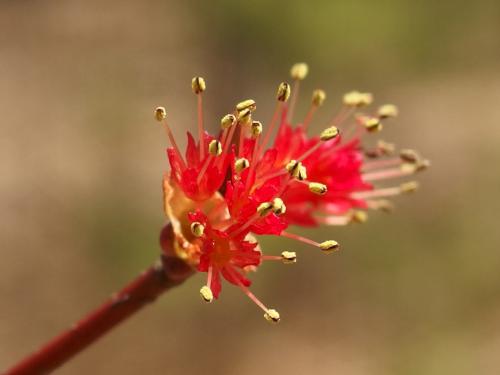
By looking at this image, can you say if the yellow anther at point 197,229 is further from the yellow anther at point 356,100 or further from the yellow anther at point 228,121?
the yellow anther at point 356,100

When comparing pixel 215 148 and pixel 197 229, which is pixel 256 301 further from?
pixel 215 148

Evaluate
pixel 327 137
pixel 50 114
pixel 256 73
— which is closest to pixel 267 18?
pixel 256 73

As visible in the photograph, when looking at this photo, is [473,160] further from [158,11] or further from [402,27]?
[158,11]

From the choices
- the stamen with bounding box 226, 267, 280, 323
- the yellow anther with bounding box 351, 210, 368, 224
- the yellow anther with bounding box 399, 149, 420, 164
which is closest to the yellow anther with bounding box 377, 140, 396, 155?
the yellow anther with bounding box 399, 149, 420, 164

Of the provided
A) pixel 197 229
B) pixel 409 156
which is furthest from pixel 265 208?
pixel 409 156

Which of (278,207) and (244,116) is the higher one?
(244,116)

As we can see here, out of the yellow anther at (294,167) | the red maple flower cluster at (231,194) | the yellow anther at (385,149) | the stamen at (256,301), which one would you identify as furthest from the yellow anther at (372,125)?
the stamen at (256,301)
